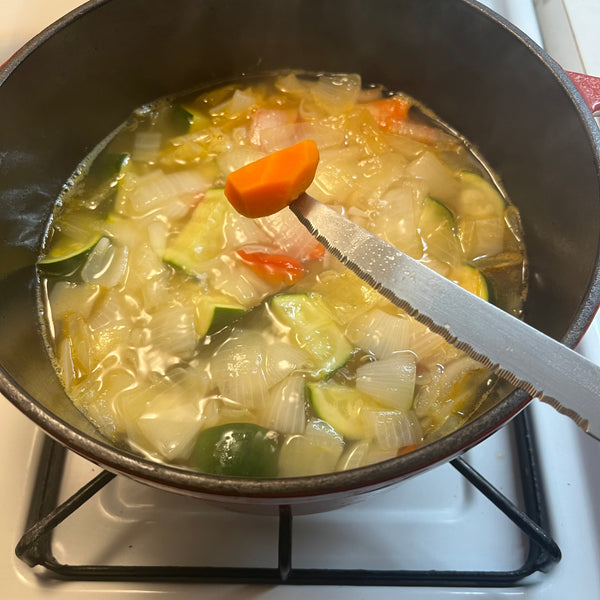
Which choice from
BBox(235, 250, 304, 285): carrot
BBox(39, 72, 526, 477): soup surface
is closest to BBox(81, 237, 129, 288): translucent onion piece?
BBox(39, 72, 526, 477): soup surface

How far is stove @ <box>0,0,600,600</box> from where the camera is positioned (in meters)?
0.94

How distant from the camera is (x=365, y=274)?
83 cm

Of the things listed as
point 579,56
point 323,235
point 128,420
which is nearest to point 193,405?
point 128,420

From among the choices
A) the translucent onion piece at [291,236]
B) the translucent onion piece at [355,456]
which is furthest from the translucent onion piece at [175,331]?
the translucent onion piece at [355,456]

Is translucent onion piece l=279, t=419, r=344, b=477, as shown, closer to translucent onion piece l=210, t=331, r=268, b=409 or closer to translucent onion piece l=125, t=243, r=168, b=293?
translucent onion piece l=210, t=331, r=268, b=409

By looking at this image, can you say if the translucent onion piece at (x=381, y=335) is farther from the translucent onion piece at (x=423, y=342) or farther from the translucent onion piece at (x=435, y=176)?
the translucent onion piece at (x=435, y=176)

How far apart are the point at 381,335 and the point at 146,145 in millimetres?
751

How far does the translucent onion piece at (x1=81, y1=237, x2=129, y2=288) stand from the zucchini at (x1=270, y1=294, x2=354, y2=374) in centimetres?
33

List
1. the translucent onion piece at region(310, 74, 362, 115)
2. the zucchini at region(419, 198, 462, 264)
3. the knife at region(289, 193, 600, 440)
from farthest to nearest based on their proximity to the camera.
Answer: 1. the translucent onion piece at region(310, 74, 362, 115)
2. the zucchini at region(419, 198, 462, 264)
3. the knife at region(289, 193, 600, 440)

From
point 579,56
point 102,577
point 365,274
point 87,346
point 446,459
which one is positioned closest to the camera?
point 446,459

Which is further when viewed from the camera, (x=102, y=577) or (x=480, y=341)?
(x=102, y=577)

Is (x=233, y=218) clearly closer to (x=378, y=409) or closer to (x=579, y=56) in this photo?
(x=378, y=409)

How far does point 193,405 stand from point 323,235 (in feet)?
1.25

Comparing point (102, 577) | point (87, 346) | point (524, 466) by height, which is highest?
point (87, 346)
